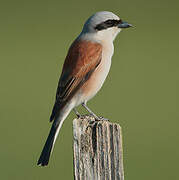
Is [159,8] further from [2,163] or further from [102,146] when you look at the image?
[102,146]

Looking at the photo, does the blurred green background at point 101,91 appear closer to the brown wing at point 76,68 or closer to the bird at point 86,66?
the bird at point 86,66

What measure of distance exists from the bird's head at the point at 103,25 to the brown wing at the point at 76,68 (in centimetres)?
24

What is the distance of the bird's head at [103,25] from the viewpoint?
5.39 m

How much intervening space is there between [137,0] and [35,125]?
7.64 m

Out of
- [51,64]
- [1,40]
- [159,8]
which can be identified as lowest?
[51,64]

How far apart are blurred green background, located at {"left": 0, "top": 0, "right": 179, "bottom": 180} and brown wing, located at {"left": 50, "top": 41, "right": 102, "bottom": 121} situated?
2.11 meters

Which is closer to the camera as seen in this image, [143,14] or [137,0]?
[143,14]

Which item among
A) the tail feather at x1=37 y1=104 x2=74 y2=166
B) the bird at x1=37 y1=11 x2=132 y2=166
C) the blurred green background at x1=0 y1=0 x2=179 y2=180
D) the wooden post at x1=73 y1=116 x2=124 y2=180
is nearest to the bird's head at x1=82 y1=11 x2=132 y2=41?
the bird at x1=37 y1=11 x2=132 y2=166

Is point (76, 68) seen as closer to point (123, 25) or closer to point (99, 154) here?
point (123, 25)

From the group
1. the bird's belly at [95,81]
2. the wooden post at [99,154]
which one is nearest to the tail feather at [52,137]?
the bird's belly at [95,81]

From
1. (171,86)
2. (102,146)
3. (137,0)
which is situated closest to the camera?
(102,146)

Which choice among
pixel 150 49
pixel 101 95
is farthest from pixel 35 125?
pixel 150 49

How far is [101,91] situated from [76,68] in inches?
185

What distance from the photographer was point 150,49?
1180 centimetres
